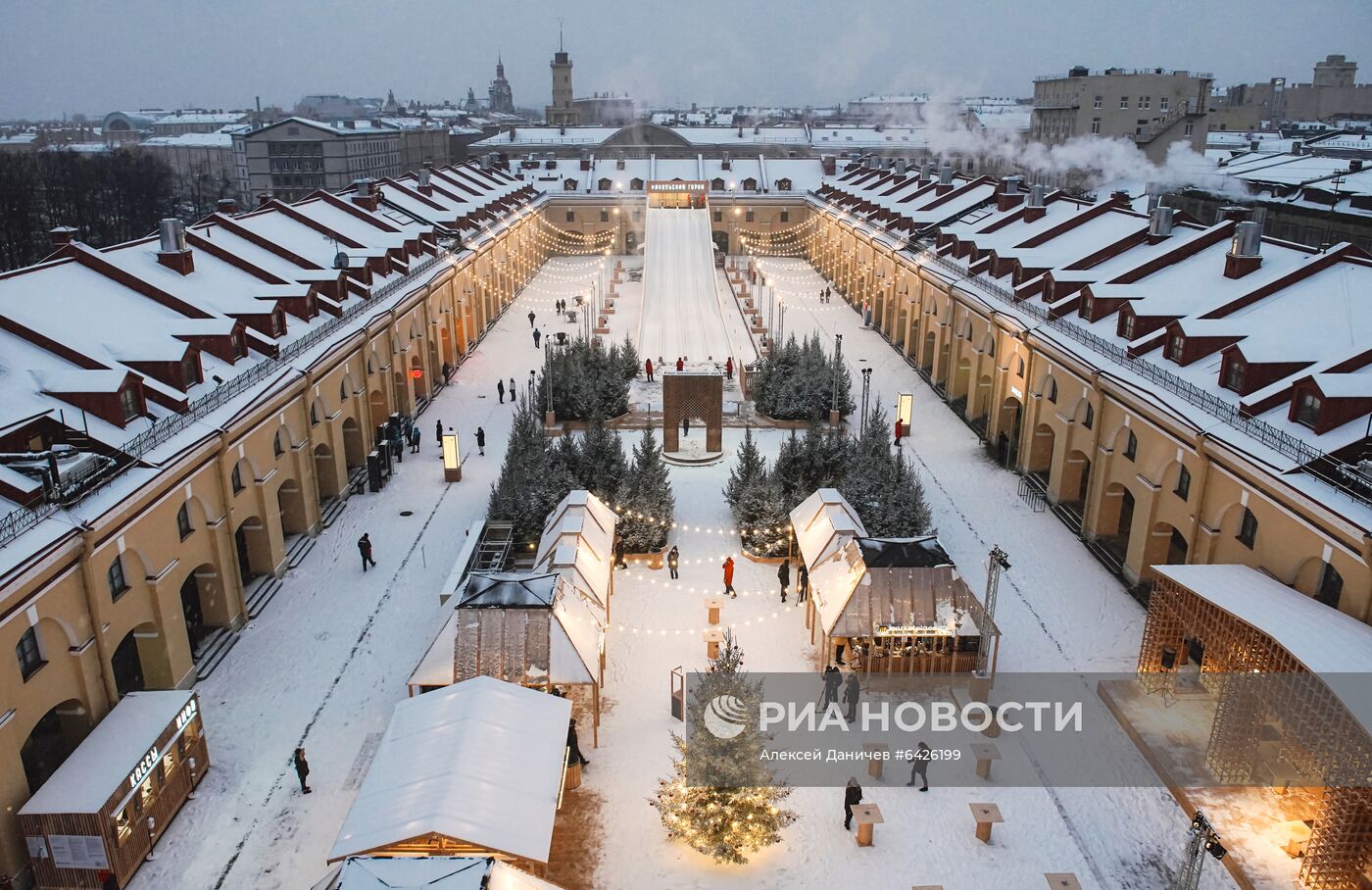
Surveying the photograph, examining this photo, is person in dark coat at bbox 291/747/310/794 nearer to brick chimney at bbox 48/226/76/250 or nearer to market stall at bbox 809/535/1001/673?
market stall at bbox 809/535/1001/673

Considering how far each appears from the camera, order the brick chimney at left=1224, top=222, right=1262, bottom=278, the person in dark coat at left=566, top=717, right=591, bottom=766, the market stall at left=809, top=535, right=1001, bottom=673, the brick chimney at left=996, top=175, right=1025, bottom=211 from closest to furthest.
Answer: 1. the person in dark coat at left=566, top=717, right=591, bottom=766
2. the market stall at left=809, top=535, right=1001, bottom=673
3. the brick chimney at left=1224, top=222, right=1262, bottom=278
4. the brick chimney at left=996, top=175, right=1025, bottom=211

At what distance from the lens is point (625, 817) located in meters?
17.2

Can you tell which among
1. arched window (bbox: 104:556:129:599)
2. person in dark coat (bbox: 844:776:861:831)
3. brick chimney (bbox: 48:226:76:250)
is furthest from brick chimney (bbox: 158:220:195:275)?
person in dark coat (bbox: 844:776:861:831)

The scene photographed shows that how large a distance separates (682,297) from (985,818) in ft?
145

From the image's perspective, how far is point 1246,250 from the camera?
2739 cm

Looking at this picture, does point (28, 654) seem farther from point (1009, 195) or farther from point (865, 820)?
point (1009, 195)

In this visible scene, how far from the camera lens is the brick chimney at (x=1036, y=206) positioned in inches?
1678

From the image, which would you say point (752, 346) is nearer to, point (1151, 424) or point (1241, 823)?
point (1151, 424)

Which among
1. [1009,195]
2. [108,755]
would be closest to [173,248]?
[108,755]

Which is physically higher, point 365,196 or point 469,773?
point 365,196

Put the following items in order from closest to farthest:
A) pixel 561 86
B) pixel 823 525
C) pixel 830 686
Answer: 1. pixel 830 686
2. pixel 823 525
3. pixel 561 86

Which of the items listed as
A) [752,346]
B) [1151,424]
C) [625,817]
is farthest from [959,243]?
[625,817]

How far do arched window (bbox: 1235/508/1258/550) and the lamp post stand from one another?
75.8 feet

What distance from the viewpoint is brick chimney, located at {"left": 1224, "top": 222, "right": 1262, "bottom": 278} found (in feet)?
89.1
